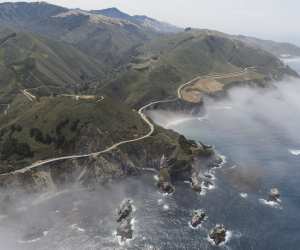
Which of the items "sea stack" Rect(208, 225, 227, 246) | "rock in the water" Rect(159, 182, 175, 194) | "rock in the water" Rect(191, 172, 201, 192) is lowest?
"rock in the water" Rect(159, 182, 175, 194)

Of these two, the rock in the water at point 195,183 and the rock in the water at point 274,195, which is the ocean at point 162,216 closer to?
the rock in the water at point 274,195

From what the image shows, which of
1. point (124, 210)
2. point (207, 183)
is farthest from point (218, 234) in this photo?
point (207, 183)

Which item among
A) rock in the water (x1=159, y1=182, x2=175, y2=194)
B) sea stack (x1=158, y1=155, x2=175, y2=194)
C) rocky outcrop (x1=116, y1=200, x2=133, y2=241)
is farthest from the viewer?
sea stack (x1=158, y1=155, x2=175, y2=194)

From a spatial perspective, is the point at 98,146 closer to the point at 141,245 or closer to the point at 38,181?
the point at 38,181

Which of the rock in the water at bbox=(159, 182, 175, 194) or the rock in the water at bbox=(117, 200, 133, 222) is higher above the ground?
the rock in the water at bbox=(117, 200, 133, 222)

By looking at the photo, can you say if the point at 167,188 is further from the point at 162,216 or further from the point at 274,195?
the point at 274,195

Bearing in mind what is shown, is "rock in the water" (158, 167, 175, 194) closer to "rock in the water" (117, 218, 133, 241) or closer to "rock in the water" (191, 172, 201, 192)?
"rock in the water" (191, 172, 201, 192)

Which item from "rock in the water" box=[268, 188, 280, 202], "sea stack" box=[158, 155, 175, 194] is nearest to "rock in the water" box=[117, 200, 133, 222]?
"sea stack" box=[158, 155, 175, 194]
